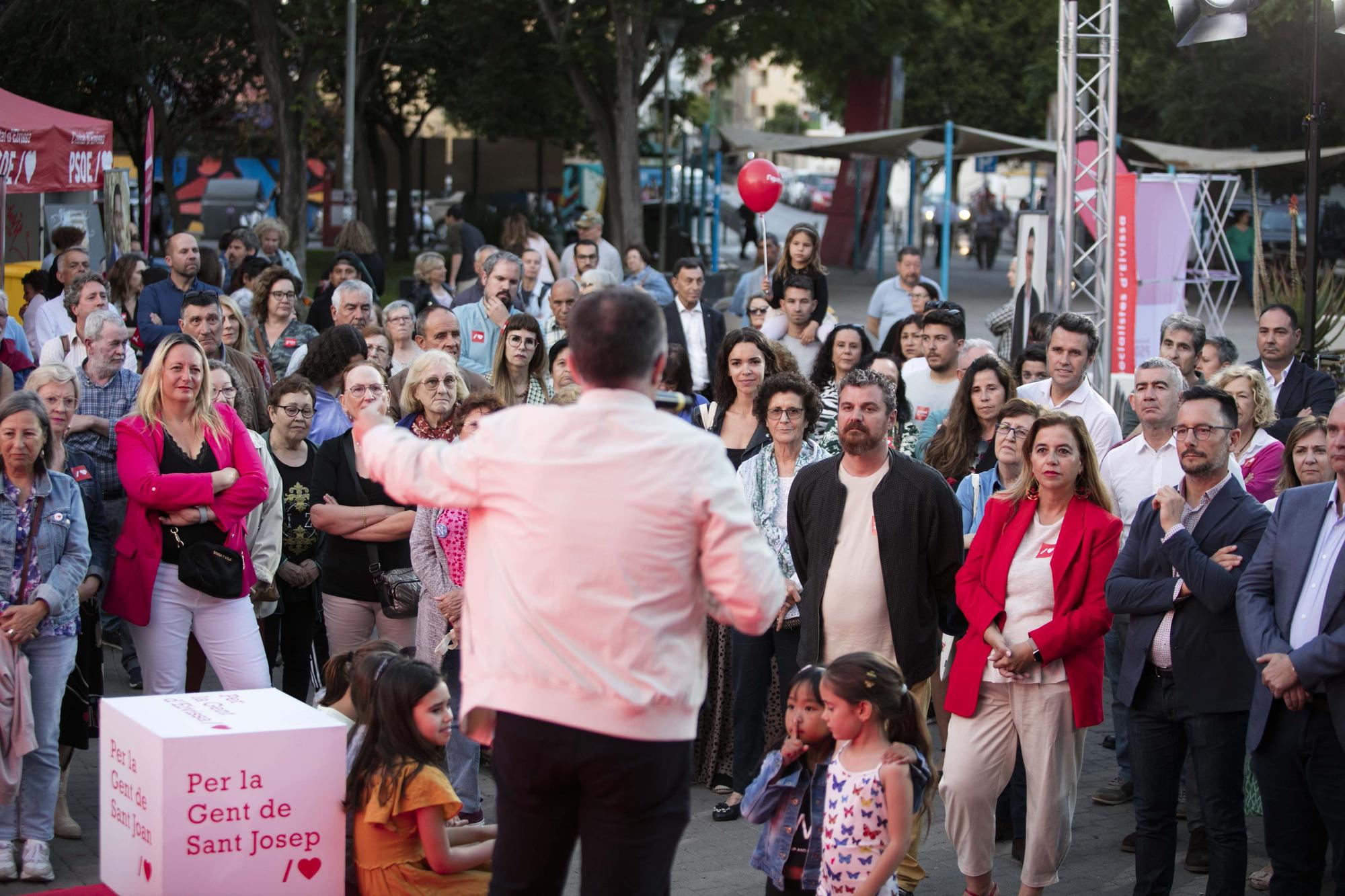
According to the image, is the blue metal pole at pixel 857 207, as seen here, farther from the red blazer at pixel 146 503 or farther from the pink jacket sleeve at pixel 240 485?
the red blazer at pixel 146 503

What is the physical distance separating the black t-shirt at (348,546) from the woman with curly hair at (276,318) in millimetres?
2943

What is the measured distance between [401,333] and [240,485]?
313cm

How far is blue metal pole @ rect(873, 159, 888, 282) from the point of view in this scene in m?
33.1

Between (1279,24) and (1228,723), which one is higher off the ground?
(1279,24)

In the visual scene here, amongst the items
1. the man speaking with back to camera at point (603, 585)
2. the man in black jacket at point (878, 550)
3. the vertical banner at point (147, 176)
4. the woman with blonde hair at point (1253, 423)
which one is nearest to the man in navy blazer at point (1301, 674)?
the man in black jacket at point (878, 550)

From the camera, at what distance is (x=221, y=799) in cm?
457

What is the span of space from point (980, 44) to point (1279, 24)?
13043mm

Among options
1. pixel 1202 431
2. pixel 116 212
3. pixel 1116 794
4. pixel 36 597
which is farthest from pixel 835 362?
pixel 116 212

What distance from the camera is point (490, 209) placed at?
35469 millimetres

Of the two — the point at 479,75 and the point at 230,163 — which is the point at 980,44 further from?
the point at 230,163

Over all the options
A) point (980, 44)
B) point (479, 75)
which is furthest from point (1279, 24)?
point (479, 75)

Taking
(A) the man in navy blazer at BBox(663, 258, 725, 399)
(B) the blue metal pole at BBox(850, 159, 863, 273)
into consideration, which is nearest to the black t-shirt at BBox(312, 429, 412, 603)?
(A) the man in navy blazer at BBox(663, 258, 725, 399)

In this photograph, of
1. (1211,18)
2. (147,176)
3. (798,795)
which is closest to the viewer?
(798,795)

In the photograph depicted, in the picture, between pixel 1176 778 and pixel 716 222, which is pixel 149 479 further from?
pixel 716 222
